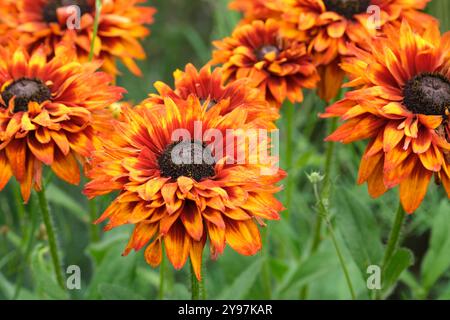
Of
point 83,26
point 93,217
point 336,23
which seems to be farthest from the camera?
point 93,217

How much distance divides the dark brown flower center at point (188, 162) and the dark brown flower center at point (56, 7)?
69 cm

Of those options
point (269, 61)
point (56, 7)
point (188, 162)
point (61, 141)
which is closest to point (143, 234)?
point (188, 162)

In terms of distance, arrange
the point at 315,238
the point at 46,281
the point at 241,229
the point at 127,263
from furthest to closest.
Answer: the point at 315,238 < the point at 127,263 < the point at 46,281 < the point at 241,229

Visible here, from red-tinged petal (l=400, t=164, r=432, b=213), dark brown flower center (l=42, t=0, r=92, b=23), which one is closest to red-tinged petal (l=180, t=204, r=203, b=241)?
red-tinged petal (l=400, t=164, r=432, b=213)

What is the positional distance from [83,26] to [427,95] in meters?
0.84

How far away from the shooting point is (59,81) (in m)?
1.45

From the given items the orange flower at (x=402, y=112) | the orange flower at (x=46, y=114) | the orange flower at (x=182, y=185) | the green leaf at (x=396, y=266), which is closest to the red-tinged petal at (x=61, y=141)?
the orange flower at (x=46, y=114)

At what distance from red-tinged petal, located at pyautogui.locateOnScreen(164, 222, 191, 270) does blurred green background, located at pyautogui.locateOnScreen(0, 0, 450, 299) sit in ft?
1.40

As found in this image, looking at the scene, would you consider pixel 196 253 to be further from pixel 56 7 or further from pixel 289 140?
pixel 56 7

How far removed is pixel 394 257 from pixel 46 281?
0.74 metres

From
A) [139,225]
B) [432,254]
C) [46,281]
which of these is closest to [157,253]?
[139,225]

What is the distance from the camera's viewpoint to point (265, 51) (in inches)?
64.6

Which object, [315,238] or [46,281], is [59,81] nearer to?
[46,281]
